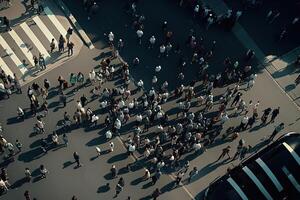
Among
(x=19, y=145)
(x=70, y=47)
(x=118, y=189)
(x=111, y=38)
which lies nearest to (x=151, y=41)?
(x=111, y=38)

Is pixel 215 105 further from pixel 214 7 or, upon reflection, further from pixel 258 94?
pixel 214 7

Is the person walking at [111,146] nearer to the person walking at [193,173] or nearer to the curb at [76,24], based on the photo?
the person walking at [193,173]

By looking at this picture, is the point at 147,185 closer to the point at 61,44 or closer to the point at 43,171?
the point at 43,171

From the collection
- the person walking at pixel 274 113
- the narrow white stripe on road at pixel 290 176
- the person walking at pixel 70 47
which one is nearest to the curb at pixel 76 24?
the person walking at pixel 70 47

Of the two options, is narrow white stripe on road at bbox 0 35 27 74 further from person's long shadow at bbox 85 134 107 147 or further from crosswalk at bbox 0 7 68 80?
person's long shadow at bbox 85 134 107 147

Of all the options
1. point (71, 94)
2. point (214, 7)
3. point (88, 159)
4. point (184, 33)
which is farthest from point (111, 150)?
point (214, 7)

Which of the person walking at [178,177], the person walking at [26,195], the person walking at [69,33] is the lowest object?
the person walking at [178,177]

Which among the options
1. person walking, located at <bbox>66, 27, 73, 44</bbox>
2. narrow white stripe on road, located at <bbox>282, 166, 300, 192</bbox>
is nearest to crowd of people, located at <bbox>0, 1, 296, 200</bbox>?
person walking, located at <bbox>66, 27, 73, 44</bbox>
